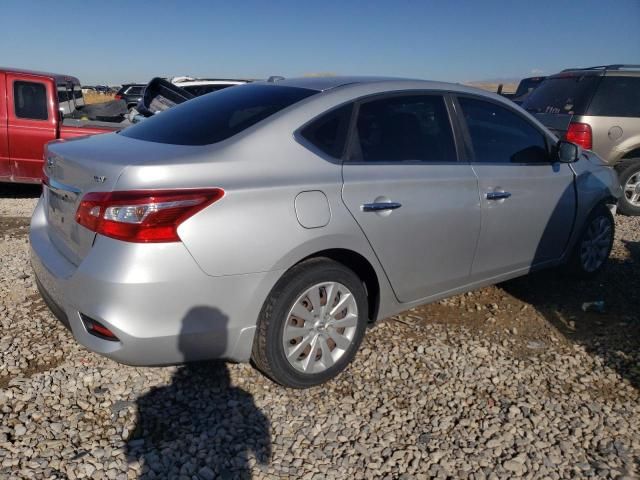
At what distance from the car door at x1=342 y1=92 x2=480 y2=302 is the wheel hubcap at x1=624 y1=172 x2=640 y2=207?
495 centimetres

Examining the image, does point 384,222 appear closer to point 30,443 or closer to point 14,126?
point 30,443

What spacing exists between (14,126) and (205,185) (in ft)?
19.3

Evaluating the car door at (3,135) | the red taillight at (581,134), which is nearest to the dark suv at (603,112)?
the red taillight at (581,134)

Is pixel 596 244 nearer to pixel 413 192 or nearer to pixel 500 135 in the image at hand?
pixel 500 135

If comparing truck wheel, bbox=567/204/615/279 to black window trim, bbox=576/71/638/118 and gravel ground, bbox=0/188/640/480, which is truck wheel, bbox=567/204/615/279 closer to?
gravel ground, bbox=0/188/640/480

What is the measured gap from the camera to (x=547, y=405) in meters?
2.88

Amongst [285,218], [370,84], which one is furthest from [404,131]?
[285,218]

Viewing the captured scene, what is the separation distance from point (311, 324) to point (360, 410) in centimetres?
53

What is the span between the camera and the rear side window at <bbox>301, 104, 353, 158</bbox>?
2.74m

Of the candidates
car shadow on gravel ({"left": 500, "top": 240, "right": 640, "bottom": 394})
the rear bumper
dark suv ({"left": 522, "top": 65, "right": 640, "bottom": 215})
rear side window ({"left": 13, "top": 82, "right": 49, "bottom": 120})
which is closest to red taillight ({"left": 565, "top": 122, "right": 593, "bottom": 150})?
Result: dark suv ({"left": 522, "top": 65, "right": 640, "bottom": 215})

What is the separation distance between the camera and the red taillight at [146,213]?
7.27ft

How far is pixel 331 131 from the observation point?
2818 millimetres

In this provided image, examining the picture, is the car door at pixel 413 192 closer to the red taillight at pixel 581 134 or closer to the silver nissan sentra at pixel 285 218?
the silver nissan sentra at pixel 285 218

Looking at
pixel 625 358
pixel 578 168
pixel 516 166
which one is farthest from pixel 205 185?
pixel 578 168
